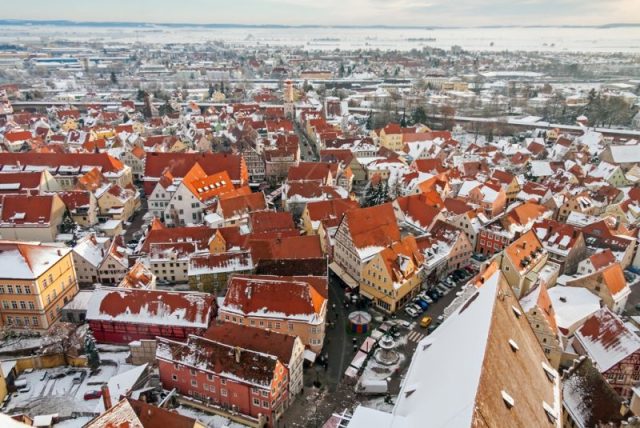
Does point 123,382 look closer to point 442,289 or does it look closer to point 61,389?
point 61,389

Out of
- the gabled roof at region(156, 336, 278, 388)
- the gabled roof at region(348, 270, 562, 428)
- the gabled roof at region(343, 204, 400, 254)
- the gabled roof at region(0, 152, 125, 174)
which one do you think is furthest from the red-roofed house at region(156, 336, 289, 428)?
the gabled roof at region(0, 152, 125, 174)

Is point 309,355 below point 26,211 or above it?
below

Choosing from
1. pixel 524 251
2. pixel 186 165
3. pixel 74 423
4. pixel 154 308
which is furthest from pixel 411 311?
pixel 186 165

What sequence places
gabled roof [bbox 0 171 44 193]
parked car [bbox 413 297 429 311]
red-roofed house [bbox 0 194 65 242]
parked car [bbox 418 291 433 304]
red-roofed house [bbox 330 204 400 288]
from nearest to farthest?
parked car [bbox 413 297 429 311] < parked car [bbox 418 291 433 304] < red-roofed house [bbox 330 204 400 288] < red-roofed house [bbox 0 194 65 242] < gabled roof [bbox 0 171 44 193]

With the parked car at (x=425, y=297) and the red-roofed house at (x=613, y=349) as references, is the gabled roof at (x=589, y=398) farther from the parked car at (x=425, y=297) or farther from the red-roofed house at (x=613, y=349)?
the parked car at (x=425, y=297)

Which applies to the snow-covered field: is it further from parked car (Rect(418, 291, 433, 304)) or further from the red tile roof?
the red tile roof

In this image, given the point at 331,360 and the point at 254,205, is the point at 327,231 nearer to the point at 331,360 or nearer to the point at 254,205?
the point at 254,205

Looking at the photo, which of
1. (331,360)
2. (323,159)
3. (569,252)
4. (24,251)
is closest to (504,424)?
Answer: (331,360)
